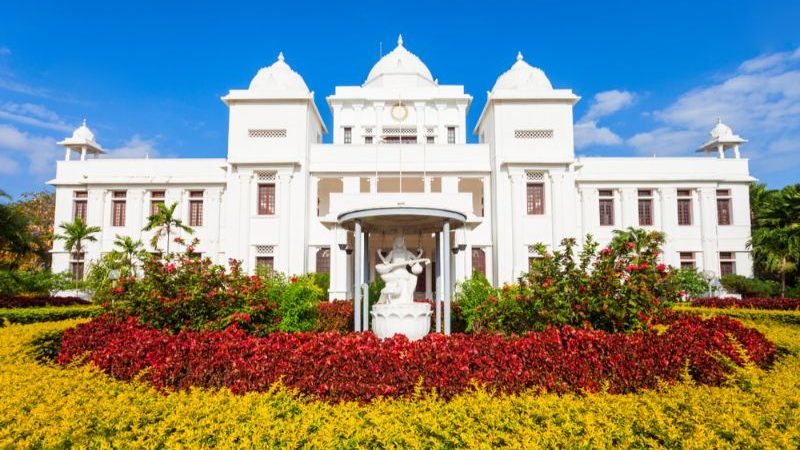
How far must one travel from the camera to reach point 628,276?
19.4 feet

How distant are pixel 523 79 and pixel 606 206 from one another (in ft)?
22.2

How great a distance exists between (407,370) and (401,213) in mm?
2822

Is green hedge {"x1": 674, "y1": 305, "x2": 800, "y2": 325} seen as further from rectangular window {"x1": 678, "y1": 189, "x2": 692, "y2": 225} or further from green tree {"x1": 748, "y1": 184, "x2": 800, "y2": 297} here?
rectangular window {"x1": 678, "y1": 189, "x2": 692, "y2": 225}

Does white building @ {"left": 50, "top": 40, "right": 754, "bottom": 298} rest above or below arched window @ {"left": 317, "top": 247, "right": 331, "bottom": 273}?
above

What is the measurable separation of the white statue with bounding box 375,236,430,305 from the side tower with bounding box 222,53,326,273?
11506mm

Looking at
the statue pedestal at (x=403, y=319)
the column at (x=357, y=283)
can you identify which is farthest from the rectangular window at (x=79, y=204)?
the statue pedestal at (x=403, y=319)

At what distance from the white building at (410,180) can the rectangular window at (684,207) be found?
1.8 inches

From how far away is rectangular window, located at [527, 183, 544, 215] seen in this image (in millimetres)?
18328

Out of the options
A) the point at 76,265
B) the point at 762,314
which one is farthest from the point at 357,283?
the point at 76,265

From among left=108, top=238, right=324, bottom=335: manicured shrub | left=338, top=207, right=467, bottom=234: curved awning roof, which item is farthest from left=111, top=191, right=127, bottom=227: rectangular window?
left=338, top=207, right=467, bottom=234: curved awning roof

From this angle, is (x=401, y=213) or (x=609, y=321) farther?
(x=401, y=213)

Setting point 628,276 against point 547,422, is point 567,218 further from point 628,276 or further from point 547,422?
point 547,422

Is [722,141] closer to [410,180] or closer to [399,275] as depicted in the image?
[410,180]

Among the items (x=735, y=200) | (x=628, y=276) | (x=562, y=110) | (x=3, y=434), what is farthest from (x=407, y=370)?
(x=735, y=200)
